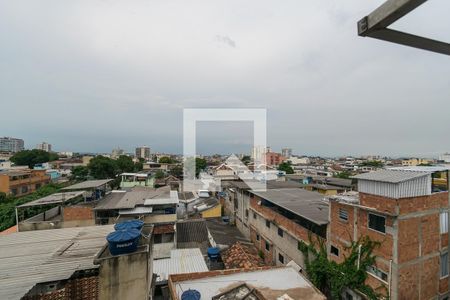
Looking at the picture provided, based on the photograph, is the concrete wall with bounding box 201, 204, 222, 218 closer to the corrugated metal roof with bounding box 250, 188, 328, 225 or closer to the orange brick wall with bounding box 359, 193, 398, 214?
the corrugated metal roof with bounding box 250, 188, 328, 225

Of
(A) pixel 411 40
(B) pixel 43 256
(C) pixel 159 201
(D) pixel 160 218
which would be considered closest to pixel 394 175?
(A) pixel 411 40

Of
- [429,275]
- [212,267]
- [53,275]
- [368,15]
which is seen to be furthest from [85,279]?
[429,275]

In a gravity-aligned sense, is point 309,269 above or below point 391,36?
below

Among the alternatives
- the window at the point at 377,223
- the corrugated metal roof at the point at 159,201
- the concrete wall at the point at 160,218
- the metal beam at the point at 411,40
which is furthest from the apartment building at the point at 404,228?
the corrugated metal roof at the point at 159,201

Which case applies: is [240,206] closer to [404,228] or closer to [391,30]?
[404,228]

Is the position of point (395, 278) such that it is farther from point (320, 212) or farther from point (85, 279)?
point (85, 279)

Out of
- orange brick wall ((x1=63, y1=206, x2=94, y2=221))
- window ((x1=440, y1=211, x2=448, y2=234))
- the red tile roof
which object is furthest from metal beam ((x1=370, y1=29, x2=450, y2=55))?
orange brick wall ((x1=63, y1=206, x2=94, y2=221))
